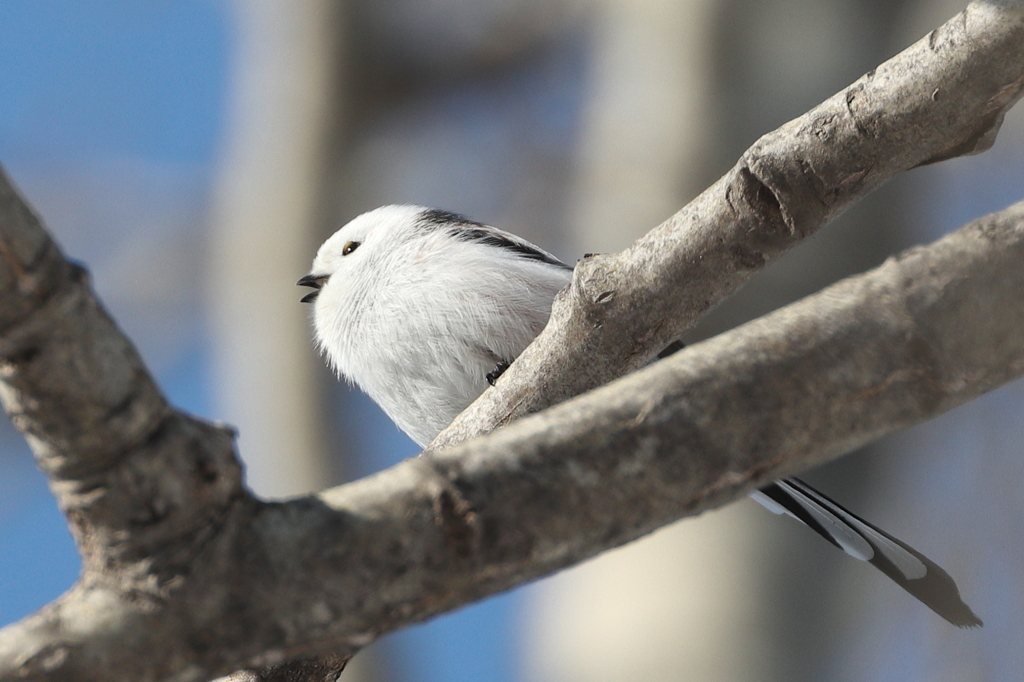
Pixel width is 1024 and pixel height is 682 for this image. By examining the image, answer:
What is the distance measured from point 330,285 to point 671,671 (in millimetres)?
1970

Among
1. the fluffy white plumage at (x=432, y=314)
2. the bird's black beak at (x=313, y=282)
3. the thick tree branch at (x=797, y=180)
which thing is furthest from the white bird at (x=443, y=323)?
the thick tree branch at (x=797, y=180)

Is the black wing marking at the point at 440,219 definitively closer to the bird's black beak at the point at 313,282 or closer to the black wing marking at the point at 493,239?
the black wing marking at the point at 493,239

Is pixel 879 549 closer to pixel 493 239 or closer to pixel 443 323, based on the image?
pixel 443 323

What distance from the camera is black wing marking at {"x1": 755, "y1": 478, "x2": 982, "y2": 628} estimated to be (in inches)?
67.8

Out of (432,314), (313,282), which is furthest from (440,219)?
(432,314)

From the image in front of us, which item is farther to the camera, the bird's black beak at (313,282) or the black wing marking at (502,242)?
the bird's black beak at (313,282)

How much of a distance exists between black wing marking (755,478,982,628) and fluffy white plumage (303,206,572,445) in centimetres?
73

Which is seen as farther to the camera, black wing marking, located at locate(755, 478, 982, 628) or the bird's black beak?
the bird's black beak

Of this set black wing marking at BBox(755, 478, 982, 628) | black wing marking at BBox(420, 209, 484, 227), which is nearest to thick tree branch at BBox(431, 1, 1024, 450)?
black wing marking at BBox(755, 478, 982, 628)

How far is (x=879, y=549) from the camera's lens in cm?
207

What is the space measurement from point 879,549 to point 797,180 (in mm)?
1035

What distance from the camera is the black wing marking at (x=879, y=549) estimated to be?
1.72m

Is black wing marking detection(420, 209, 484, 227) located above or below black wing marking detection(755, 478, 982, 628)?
above

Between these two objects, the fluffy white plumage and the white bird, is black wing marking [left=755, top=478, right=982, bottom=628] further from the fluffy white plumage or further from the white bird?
the fluffy white plumage
